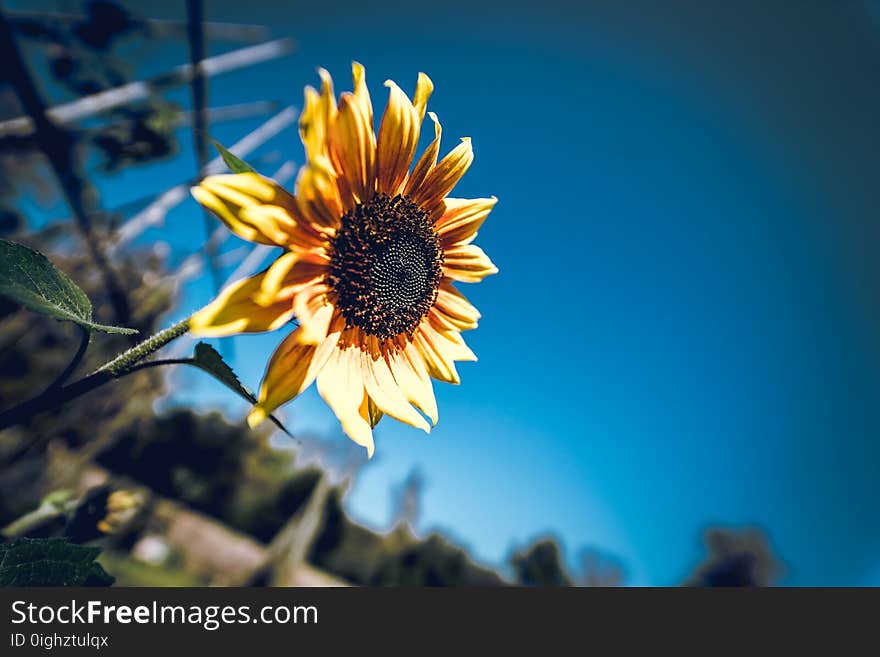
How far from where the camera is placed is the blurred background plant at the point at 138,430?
2293 mm

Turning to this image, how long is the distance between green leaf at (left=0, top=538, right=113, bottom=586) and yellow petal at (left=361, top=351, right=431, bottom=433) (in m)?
0.54

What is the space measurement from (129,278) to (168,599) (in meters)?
9.30

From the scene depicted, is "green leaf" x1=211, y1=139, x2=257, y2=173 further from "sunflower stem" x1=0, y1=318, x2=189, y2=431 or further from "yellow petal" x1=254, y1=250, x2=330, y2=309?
"sunflower stem" x1=0, y1=318, x2=189, y2=431

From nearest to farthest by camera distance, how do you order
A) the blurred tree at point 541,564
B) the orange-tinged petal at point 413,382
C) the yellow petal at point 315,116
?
the yellow petal at point 315,116
the orange-tinged petal at point 413,382
the blurred tree at point 541,564

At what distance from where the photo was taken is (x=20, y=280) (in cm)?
66

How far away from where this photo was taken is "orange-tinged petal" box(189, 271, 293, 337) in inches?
28.0

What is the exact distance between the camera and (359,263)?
1.00 metres

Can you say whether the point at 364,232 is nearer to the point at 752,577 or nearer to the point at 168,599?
the point at 168,599

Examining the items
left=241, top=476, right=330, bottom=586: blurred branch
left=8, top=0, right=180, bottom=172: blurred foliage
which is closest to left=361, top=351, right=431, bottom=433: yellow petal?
left=8, top=0, right=180, bottom=172: blurred foliage

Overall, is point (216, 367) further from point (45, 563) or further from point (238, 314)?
point (45, 563)

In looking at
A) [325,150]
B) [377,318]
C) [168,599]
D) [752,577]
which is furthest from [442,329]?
[752,577]

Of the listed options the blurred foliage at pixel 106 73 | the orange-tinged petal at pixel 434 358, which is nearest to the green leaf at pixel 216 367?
the orange-tinged petal at pixel 434 358

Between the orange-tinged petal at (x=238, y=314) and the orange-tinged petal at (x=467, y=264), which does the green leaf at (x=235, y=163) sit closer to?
the orange-tinged petal at (x=238, y=314)

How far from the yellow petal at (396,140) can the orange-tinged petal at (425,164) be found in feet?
0.08
